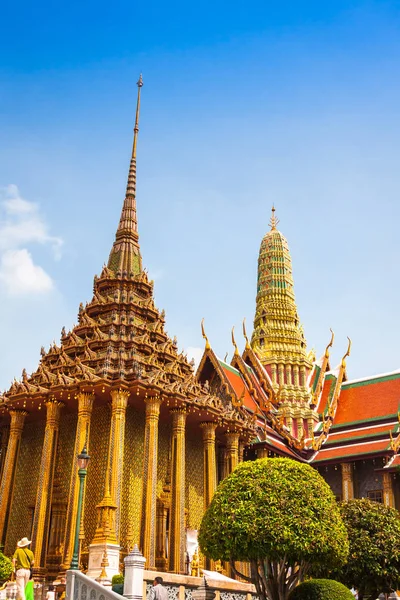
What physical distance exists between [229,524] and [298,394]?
23.3m

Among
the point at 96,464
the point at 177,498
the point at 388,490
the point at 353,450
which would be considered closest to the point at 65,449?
the point at 96,464

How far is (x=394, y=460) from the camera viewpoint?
30.7 m

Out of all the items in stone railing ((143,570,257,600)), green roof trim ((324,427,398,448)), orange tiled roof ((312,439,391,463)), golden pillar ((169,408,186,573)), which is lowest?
stone railing ((143,570,257,600))

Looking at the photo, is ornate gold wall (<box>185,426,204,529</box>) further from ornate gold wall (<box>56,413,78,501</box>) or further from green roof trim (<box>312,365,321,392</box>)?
green roof trim (<box>312,365,321,392</box>)

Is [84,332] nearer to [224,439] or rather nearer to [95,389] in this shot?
[95,389]

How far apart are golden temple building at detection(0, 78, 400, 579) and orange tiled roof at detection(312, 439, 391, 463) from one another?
0.07m

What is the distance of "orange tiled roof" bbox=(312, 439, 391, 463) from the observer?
3156cm

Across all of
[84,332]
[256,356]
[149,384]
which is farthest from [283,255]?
[149,384]

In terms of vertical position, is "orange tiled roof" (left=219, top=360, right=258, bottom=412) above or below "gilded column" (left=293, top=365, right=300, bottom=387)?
below

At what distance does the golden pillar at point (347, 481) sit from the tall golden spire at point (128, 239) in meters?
13.2

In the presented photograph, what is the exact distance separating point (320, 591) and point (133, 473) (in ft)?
35.8

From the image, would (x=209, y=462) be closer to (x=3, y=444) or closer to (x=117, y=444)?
(x=117, y=444)

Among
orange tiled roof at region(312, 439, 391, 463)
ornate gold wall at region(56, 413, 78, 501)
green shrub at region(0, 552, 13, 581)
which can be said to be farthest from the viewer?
orange tiled roof at region(312, 439, 391, 463)

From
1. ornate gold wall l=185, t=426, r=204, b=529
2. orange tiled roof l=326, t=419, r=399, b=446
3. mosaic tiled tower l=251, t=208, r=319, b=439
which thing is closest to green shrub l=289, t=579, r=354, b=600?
ornate gold wall l=185, t=426, r=204, b=529
